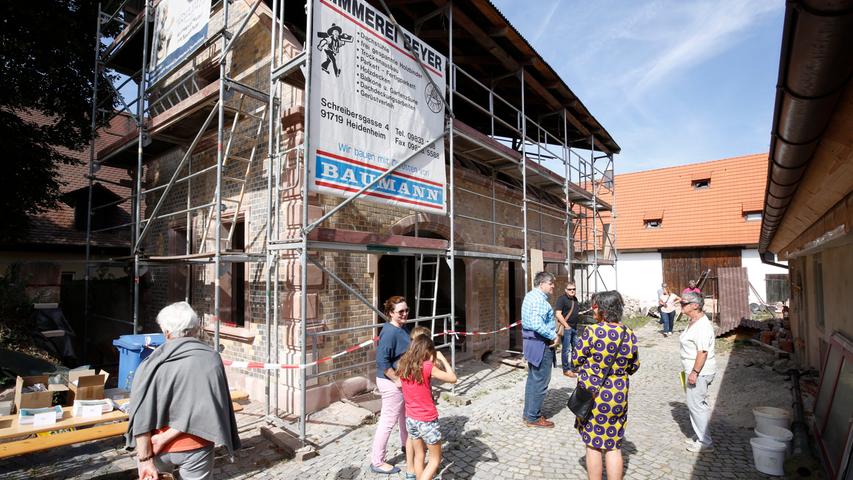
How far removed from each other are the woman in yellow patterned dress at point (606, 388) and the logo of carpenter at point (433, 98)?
15.1 ft

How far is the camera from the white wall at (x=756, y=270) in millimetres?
18281

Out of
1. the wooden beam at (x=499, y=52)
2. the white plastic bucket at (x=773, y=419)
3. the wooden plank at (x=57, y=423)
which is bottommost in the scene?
the white plastic bucket at (x=773, y=419)

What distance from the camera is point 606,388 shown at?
140 inches

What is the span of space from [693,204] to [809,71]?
74.4ft

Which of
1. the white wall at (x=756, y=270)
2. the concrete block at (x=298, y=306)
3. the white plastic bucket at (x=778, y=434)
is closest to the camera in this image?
the white plastic bucket at (x=778, y=434)

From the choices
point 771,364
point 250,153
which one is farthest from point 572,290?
point 250,153

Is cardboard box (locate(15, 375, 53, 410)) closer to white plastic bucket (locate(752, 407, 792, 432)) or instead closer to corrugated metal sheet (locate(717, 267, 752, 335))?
white plastic bucket (locate(752, 407, 792, 432))

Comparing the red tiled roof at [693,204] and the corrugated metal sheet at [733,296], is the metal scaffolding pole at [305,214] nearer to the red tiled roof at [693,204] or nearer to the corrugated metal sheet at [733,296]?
the corrugated metal sheet at [733,296]

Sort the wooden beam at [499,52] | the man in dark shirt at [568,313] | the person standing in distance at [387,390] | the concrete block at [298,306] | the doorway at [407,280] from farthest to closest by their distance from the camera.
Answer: the doorway at [407,280] < the man in dark shirt at [568,313] < the wooden beam at [499,52] < the concrete block at [298,306] < the person standing in distance at [387,390]

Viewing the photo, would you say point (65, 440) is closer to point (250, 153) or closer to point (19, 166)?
point (250, 153)

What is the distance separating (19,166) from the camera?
9062 millimetres

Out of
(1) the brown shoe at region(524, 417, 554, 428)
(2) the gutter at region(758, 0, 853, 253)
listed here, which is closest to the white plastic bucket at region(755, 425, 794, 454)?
(1) the brown shoe at region(524, 417, 554, 428)

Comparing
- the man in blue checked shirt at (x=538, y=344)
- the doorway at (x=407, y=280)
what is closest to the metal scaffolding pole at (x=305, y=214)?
the man in blue checked shirt at (x=538, y=344)

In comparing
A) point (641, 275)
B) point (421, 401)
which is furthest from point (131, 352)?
point (641, 275)
